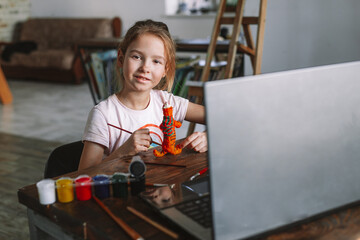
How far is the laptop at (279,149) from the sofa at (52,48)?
6.40 m

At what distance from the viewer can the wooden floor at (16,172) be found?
2312mm

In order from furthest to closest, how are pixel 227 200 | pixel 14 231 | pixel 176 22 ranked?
pixel 176 22, pixel 14 231, pixel 227 200

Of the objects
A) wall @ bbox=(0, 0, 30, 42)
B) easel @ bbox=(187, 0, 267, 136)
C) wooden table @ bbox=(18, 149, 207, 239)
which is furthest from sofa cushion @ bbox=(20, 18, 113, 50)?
wooden table @ bbox=(18, 149, 207, 239)

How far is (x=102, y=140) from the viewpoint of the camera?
135cm

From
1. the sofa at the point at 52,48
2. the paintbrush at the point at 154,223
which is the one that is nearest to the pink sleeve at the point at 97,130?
the paintbrush at the point at 154,223

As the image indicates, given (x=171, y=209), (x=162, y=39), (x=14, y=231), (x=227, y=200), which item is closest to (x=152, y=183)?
(x=171, y=209)

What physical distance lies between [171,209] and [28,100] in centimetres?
537

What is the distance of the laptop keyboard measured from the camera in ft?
2.46

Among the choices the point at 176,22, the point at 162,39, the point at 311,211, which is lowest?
the point at 176,22

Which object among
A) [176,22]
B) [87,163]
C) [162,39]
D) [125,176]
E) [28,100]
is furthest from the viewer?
[176,22]

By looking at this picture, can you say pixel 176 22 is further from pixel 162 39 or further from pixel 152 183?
pixel 152 183

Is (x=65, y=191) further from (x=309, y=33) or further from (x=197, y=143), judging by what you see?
(x=309, y=33)

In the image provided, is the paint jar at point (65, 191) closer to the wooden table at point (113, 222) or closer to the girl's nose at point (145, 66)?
the wooden table at point (113, 222)

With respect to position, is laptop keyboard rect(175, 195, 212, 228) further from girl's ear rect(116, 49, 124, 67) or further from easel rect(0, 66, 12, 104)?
easel rect(0, 66, 12, 104)
